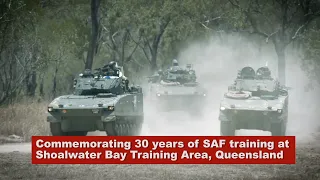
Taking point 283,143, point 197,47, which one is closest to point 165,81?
point 283,143

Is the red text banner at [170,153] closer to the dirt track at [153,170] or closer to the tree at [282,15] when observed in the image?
the dirt track at [153,170]

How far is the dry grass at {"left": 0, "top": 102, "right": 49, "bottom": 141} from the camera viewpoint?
69.3ft

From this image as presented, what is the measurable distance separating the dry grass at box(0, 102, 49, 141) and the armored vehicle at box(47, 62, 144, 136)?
6.07 ft

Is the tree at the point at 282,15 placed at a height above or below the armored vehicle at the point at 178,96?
above

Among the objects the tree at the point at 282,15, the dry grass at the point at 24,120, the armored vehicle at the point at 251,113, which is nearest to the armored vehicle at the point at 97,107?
the dry grass at the point at 24,120

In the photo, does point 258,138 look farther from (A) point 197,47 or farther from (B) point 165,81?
(A) point 197,47

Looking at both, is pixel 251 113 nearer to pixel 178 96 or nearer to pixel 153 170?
pixel 153 170

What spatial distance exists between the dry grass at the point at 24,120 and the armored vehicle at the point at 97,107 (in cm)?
185

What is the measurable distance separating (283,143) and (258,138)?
66 cm

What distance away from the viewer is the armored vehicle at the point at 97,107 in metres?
18.2

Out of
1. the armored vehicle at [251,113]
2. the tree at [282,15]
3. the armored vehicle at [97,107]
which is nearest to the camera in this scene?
the armored vehicle at [97,107]

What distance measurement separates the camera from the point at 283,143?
14828 millimetres

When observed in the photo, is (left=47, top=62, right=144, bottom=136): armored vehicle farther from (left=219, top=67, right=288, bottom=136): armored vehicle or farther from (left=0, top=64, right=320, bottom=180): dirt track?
(left=219, top=67, right=288, bottom=136): armored vehicle

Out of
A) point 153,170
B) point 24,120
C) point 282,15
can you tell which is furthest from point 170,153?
point 282,15
